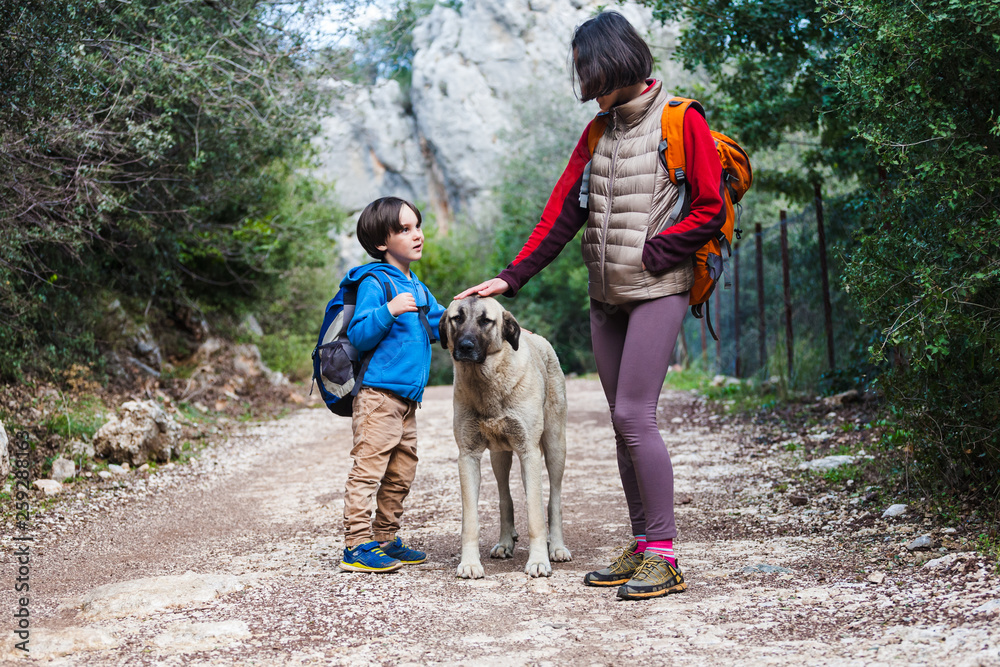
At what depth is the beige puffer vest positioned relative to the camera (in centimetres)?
361

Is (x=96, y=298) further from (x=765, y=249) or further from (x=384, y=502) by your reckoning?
(x=765, y=249)

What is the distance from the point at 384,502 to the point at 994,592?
2.86 meters

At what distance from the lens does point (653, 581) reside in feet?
11.4

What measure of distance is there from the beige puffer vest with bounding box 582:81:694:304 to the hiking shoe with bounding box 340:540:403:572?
68.6 inches

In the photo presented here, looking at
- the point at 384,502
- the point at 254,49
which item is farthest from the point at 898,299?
the point at 254,49

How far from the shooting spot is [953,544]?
3.77 m

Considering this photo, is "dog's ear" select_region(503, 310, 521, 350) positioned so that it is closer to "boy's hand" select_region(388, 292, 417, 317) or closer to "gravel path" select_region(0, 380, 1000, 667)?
"boy's hand" select_region(388, 292, 417, 317)

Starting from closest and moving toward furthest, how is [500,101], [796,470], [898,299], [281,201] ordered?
[898,299] → [796,470] → [281,201] → [500,101]

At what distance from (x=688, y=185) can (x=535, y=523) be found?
1.75 m

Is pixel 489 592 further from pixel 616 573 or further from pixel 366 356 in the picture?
pixel 366 356

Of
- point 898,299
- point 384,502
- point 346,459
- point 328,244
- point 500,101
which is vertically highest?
point 500,101

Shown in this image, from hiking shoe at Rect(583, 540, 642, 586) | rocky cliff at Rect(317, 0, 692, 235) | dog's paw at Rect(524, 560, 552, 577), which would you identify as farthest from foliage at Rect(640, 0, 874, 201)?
rocky cliff at Rect(317, 0, 692, 235)

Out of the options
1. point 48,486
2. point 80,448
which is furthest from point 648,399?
point 80,448

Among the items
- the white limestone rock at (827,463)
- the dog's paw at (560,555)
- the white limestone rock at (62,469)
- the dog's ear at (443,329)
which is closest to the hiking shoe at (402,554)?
the dog's paw at (560,555)
